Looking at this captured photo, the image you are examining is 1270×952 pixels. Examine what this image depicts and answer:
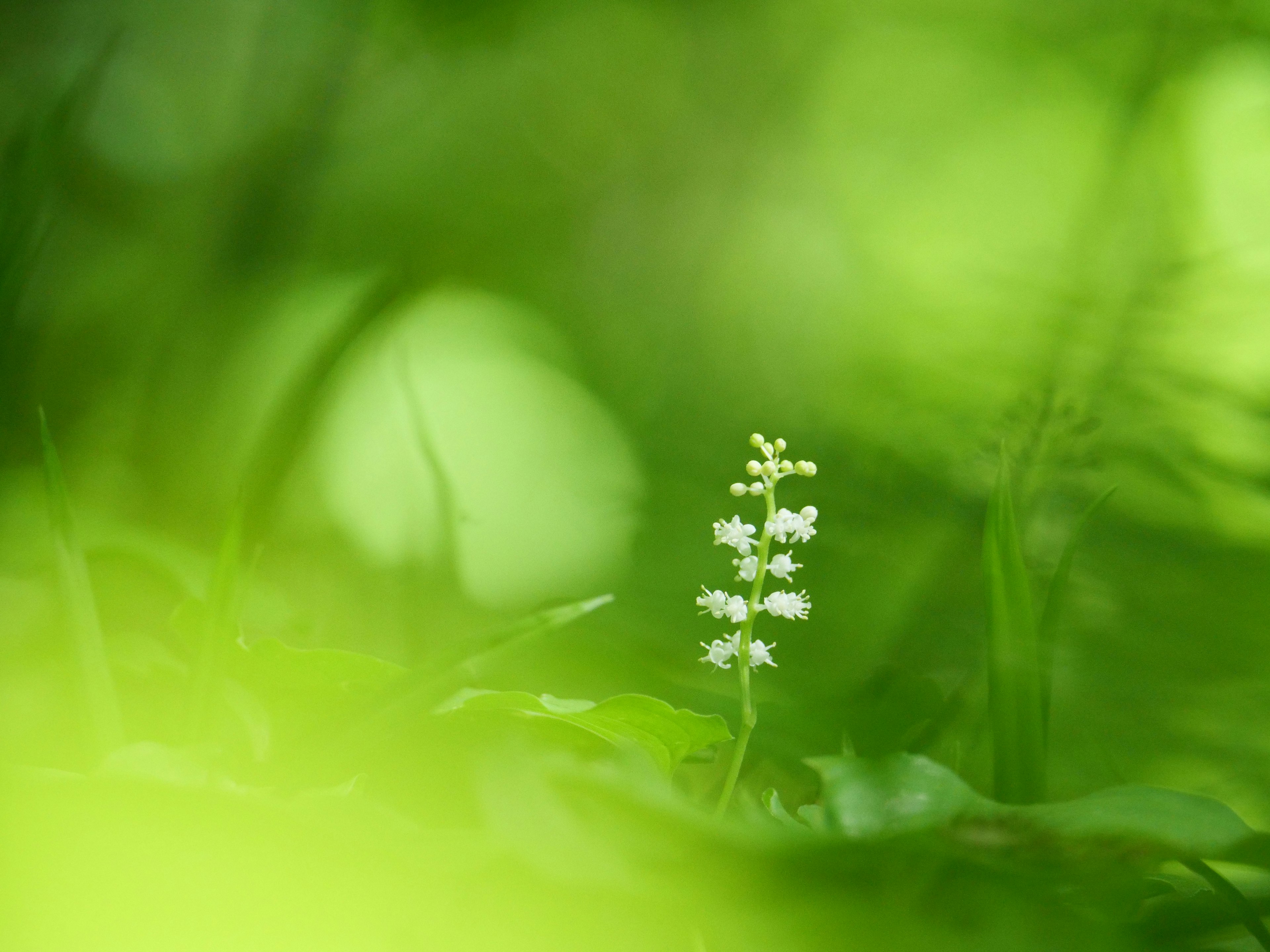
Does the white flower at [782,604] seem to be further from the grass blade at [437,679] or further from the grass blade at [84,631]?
the grass blade at [84,631]

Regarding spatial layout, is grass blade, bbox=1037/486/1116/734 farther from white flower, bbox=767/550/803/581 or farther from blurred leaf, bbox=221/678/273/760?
blurred leaf, bbox=221/678/273/760

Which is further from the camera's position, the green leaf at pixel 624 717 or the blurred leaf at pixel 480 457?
the blurred leaf at pixel 480 457

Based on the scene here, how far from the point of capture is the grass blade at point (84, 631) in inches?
11.2

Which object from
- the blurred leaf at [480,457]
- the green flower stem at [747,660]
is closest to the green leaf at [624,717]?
the green flower stem at [747,660]

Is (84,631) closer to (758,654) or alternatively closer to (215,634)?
(215,634)

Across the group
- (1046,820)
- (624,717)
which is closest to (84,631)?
(624,717)

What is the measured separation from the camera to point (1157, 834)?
21 cm

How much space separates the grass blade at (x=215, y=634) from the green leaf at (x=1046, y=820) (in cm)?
19

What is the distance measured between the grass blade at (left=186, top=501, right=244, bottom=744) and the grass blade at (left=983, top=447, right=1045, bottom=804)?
24 cm

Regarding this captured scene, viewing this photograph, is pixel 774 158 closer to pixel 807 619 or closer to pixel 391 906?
pixel 807 619

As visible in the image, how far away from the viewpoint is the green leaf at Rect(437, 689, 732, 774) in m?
0.29

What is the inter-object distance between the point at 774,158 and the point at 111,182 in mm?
328

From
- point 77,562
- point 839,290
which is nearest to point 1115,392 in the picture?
point 839,290

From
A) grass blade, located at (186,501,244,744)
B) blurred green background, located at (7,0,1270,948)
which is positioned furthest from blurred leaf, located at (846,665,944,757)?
grass blade, located at (186,501,244,744)
